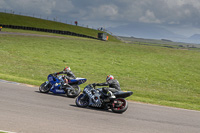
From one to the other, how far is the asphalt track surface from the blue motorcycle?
74 cm

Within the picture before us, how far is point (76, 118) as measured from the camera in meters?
10.7

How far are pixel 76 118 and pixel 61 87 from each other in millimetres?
5377

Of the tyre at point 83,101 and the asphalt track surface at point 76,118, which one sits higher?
the tyre at point 83,101

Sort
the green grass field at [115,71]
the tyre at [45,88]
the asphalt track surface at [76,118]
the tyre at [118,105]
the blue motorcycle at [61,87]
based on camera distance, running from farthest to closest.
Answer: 1. the green grass field at [115,71]
2. the tyre at [45,88]
3. the blue motorcycle at [61,87]
4. the tyre at [118,105]
5. the asphalt track surface at [76,118]

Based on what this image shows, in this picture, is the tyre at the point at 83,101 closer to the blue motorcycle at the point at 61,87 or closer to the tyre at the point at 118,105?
the tyre at the point at 118,105

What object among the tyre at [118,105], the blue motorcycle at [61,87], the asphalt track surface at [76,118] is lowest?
the asphalt track surface at [76,118]

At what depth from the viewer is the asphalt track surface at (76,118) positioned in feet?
30.1

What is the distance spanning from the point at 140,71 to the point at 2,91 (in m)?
19.8

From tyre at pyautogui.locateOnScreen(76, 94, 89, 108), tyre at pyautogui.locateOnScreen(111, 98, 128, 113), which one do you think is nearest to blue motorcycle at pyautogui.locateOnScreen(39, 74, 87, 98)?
tyre at pyautogui.locateOnScreen(76, 94, 89, 108)

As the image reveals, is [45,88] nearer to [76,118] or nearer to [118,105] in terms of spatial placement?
[118,105]

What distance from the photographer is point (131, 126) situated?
1030 centimetres

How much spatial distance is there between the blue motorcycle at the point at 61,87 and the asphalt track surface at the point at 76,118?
74 centimetres

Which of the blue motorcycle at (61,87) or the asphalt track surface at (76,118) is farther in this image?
the blue motorcycle at (61,87)

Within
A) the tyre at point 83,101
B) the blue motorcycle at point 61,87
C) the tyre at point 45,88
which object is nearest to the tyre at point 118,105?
the tyre at point 83,101
